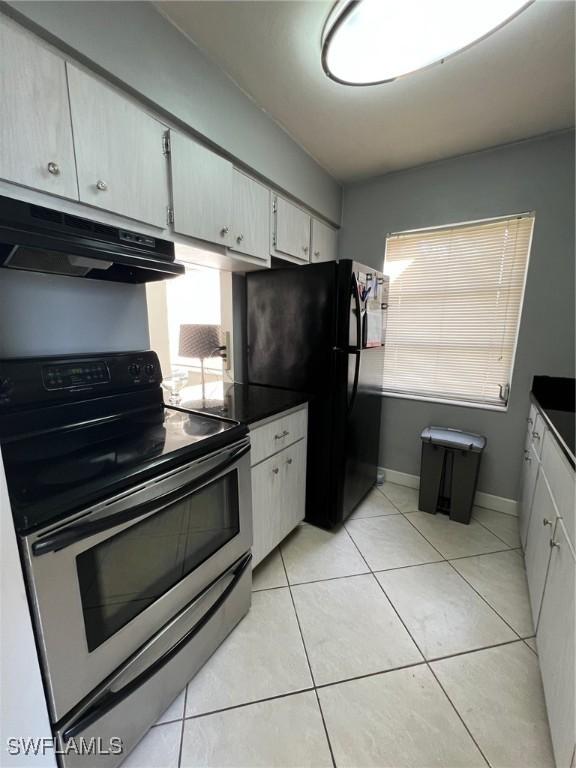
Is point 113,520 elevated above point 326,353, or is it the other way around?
point 326,353

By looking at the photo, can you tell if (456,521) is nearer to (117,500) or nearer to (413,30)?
(117,500)

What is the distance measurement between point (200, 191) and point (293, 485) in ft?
5.29

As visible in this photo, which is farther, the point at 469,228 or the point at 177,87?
the point at 469,228

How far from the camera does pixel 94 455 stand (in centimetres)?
99

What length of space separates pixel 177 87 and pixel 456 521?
2914mm

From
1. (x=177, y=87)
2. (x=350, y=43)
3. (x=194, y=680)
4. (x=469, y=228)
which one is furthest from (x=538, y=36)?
(x=194, y=680)

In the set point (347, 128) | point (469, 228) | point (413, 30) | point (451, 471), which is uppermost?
point (347, 128)

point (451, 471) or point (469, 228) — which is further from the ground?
point (469, 228)

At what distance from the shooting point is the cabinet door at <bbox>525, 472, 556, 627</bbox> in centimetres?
127

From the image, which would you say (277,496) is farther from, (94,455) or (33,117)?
(33,117)

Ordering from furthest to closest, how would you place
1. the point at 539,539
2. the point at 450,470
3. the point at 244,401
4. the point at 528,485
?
1. the point at 450,470
2. the point at 528,485
3. the point at 244,401
4. the point at 539,539

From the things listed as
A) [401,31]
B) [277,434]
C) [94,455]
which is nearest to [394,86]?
[401,31]

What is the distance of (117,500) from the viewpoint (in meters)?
0.85

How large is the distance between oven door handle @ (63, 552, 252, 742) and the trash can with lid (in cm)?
154
